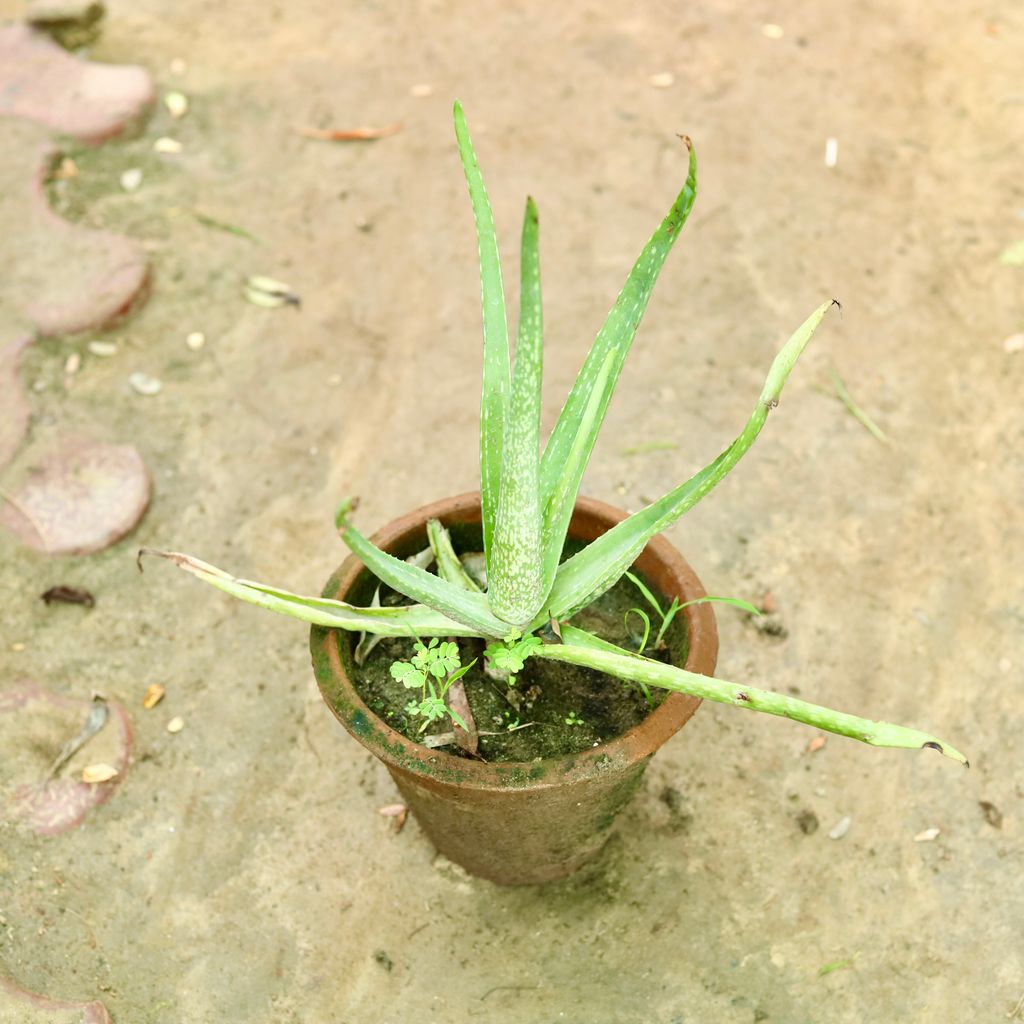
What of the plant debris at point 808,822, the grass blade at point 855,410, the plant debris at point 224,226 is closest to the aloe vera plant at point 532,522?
the plant debris at point 808,822

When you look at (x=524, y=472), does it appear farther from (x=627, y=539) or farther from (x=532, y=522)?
(x=627, y=539)

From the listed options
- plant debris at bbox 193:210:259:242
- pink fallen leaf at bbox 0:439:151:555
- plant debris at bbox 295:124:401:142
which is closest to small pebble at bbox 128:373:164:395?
pink fallen leaf at bbox 0:439:151:555

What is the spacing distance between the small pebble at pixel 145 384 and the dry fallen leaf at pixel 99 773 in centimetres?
115

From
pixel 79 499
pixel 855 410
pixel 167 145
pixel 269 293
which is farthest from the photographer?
pixel 167 145

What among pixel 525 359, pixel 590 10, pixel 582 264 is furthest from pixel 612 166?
pixel 525 359

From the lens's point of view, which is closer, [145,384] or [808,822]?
[808,822]

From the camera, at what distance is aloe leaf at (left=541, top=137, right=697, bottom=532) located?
1505 mm

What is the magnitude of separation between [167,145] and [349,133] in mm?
642

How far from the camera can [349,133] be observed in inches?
148

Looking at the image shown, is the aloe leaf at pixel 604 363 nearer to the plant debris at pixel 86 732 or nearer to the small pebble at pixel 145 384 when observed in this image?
the plant debris at pixel 86 732

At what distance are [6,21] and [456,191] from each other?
208 centimetres

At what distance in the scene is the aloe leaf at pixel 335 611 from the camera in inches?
61.4

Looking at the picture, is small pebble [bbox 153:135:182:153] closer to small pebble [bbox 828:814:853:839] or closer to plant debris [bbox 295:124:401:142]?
plant debris [bbox 295:124:401:142]

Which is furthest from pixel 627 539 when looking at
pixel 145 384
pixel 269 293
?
pixel 269 293
